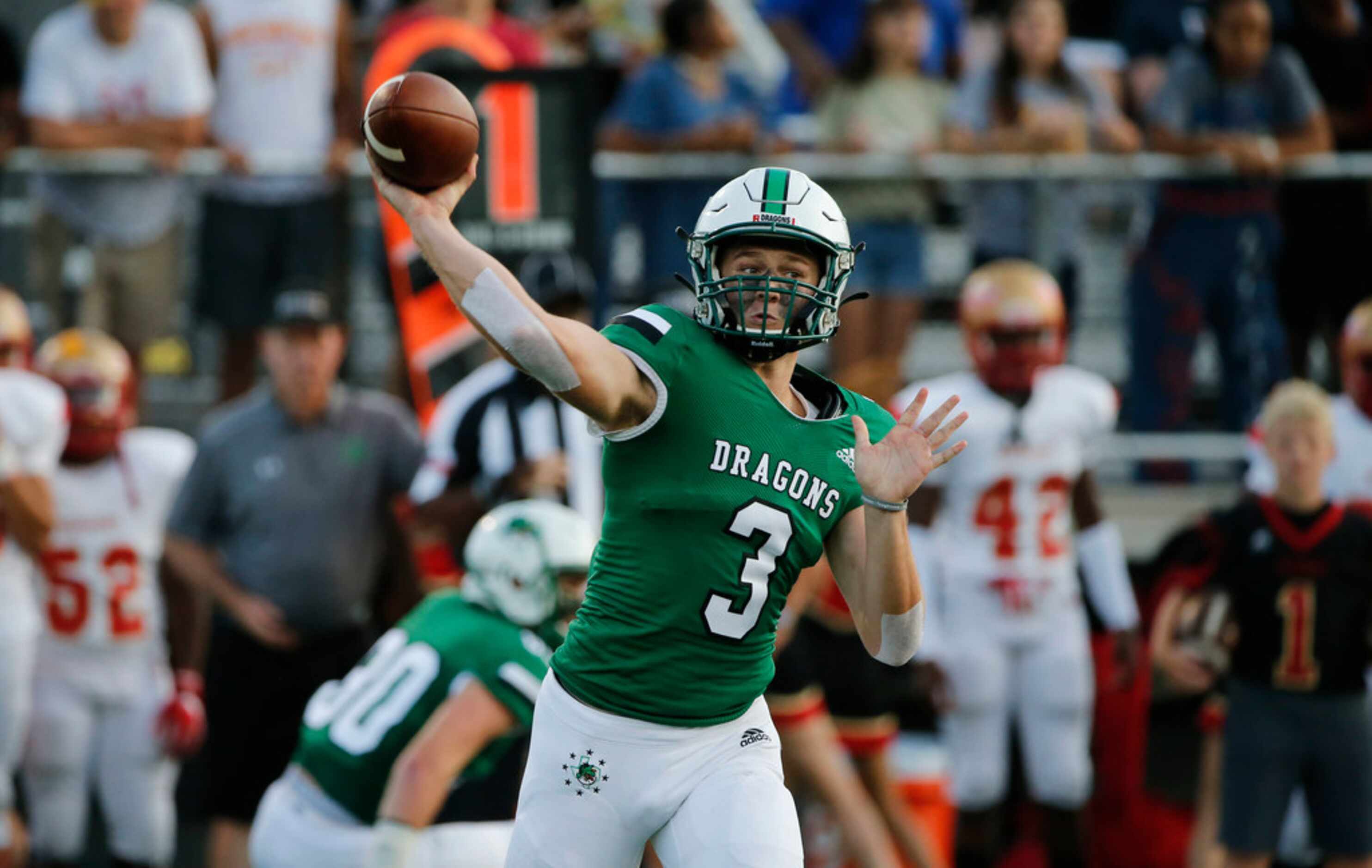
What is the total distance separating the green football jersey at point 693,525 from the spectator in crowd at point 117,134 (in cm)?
435

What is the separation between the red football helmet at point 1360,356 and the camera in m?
7.18

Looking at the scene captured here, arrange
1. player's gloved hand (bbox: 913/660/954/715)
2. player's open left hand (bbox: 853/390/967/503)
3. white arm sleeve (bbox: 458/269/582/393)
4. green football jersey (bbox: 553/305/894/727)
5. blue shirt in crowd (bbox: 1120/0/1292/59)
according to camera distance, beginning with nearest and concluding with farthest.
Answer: white arm sleeve (bbox: 458/269/582/393), player's open left hand (bbox: 853/390/967/503), green football jersey (bbox: 553/305/894/727), player's gloved hand (bbox: 913/660/954/715), blue shirt in crowd (bbox: 1120/0/1292/59)

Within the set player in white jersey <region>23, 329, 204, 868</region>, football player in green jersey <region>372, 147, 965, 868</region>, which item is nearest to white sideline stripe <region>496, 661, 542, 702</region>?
football player in green jersey <region>372, 147, 965, 868</region>

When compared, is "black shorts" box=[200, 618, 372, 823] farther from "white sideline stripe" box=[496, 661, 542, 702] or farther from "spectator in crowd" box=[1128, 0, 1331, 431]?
"spectator in crowd" box=[1128, 0, 1331, 431]

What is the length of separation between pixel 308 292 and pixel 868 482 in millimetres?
3757

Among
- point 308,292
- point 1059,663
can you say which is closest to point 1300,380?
point 1059,663

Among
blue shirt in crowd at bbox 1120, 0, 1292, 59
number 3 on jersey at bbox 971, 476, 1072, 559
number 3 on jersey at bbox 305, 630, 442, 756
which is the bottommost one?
number 3 on jersey at bbox 305, 630, 442, 756

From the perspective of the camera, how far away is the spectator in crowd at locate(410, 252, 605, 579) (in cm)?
651

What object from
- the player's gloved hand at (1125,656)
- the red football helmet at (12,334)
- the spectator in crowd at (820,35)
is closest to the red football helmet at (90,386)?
the red football helmet at (12,334)

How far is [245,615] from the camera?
6738 mm

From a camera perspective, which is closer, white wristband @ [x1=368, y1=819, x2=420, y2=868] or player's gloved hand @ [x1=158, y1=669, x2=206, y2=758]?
white wristband @ [x1=368, y1=819, x2=420, y2=868]

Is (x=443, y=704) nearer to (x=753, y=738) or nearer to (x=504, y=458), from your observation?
(x=753, y=738)

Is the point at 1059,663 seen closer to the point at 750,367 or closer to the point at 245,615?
the point at 245,615

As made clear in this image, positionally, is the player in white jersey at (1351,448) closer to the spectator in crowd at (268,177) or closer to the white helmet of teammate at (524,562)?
the white helmet of teammate at (524,562)
